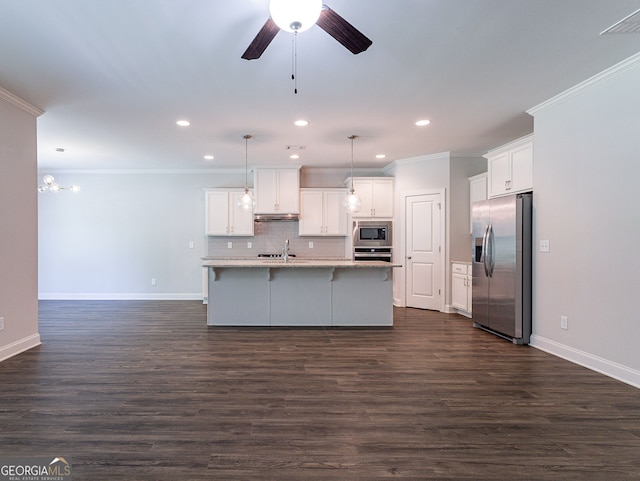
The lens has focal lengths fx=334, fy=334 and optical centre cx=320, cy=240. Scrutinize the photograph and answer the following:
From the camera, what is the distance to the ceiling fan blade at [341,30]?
178cm

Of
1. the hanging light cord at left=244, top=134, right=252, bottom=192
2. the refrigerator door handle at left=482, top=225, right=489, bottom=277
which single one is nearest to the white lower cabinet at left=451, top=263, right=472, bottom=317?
the refrigerator door handle at left=482, top=225, right=489, bottom=277

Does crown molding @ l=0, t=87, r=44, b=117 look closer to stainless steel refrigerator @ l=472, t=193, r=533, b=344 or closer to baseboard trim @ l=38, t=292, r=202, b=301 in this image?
baseboard trim @ l=38, t=292, r=202, b=301

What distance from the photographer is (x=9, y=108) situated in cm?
351

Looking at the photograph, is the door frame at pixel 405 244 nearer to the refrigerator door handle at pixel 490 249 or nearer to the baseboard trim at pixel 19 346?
the refrigerator door handle at pixel 490 249

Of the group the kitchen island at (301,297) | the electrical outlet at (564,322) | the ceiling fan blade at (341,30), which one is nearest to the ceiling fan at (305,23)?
the ceiling fan blade at (341,30)

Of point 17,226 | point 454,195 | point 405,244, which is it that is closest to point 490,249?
point 454,195

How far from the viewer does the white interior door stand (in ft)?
19.2

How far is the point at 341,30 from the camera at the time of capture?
1.88m

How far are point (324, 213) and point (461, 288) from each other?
9.45 feet

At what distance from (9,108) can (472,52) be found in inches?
180

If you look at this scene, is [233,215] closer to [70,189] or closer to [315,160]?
[315,160]

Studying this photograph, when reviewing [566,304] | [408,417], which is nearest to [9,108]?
[408,417]

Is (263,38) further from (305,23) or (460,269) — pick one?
(460,269)

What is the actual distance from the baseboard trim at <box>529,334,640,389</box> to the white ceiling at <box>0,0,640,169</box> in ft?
8.70
